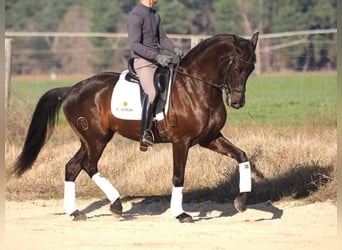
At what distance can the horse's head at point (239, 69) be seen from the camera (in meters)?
10.6

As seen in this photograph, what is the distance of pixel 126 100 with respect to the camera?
11281 mm

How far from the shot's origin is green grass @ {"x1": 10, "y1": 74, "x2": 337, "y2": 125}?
18.2 m

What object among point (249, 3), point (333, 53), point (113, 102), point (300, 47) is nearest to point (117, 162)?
point (113, 102)

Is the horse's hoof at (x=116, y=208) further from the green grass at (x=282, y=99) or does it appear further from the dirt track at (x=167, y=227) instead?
the green grass at (x=282, y=99)

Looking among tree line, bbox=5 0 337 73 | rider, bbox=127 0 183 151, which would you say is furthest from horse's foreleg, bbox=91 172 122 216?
tree line, bbox=5 0 337 73

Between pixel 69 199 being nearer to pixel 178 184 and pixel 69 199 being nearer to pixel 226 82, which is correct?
pixel 178 184

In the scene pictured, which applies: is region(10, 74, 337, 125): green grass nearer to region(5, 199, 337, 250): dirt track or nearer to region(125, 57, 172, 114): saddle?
region(5, 199, 337, 250): dirt track

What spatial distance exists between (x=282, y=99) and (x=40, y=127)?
19146 millimetres

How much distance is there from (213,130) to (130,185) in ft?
9.93

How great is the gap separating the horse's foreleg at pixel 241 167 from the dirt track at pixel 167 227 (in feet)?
0.88

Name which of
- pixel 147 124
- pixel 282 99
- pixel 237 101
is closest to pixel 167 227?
pixel 147 124

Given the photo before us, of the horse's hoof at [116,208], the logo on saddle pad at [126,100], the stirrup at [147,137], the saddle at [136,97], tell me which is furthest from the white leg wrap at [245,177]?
the horse's hoof at [116,208]

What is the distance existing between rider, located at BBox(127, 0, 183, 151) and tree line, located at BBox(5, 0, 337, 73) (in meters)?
41.2

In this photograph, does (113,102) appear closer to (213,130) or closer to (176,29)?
(213,130)
